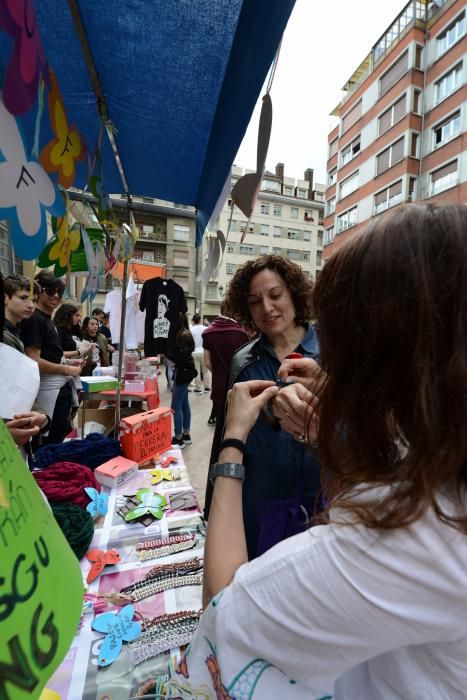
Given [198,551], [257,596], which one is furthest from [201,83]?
[198,551]

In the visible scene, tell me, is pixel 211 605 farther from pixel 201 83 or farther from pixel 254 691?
pixel 201 83

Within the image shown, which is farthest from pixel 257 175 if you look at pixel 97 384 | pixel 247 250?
pixel 247 250

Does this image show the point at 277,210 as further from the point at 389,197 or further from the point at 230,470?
the point at 230,470

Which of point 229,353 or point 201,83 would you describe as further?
point 229,353

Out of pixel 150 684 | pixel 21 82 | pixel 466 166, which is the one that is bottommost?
pixel 150 684

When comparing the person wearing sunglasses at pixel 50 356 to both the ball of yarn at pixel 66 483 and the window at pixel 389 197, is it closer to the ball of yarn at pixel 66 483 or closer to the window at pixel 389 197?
the ball of yarn at pixel 66 483

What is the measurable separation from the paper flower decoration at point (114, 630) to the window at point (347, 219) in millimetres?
21851

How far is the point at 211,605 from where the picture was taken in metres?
0.49

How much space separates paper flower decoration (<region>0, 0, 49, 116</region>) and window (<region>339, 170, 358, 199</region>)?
2188 cm

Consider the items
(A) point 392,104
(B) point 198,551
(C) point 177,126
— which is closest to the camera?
(B) point 198,551

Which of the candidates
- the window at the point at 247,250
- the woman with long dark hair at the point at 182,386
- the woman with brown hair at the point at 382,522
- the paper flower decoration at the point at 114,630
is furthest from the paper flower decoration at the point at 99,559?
the window at the point at 247,250

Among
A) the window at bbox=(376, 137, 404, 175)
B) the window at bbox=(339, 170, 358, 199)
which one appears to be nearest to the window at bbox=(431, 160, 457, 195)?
the window at bbox=(376, 137, 404, 175)

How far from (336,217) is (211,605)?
23.8 m

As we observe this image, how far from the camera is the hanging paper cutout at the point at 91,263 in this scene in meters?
1.98
